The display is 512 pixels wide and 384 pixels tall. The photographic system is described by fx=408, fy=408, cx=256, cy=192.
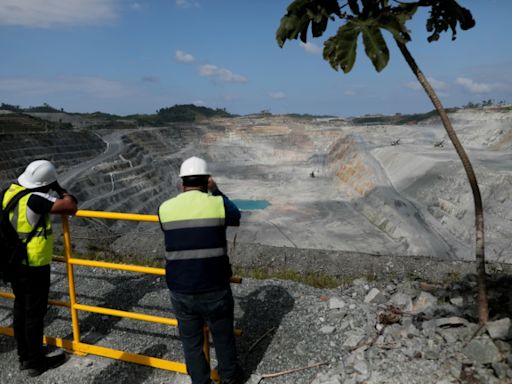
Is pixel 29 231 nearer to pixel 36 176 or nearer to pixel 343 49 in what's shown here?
pixel 36 176

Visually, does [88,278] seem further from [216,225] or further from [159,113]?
[159,113]

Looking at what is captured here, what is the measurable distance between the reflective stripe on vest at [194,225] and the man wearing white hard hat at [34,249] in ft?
4.62

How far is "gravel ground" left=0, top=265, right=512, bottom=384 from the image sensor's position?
172 inches

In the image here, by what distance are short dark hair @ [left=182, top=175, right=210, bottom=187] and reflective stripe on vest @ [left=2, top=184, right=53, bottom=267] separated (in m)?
1.88

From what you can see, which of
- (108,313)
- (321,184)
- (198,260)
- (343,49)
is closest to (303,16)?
(343,49)

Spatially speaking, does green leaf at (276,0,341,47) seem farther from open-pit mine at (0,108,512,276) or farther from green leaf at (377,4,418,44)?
open-pit mine at (0,108,512,276)

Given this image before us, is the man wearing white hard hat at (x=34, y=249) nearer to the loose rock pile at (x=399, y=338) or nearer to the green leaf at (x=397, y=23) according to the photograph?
the loose rock pile at (x=399, y=338)

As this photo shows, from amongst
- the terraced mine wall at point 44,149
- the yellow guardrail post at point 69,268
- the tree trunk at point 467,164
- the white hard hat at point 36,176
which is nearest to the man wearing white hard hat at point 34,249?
the white hard hat at point 36,176

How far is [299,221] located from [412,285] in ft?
80.5

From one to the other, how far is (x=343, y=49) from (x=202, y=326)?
9.93 ft

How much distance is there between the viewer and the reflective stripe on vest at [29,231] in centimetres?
447

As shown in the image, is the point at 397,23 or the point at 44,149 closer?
the point at 397,23

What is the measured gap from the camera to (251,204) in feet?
129

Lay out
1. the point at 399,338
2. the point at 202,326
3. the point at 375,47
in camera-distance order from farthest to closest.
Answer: the point at 399,338 < the point at 202,326 < the point at 375,47
